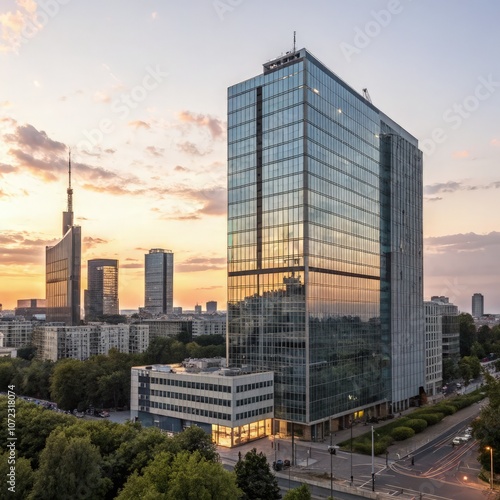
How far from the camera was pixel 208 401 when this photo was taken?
9406 cm

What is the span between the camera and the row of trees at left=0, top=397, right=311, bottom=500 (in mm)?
48031

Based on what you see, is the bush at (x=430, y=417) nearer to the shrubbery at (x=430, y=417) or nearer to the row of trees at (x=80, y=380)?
the shrubbery at (x=430, y=417)

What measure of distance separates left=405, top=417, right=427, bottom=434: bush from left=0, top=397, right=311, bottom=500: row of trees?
49158 mm

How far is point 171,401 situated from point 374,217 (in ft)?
209

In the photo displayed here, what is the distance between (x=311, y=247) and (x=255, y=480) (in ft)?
167

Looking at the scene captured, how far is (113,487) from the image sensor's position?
63.6 m

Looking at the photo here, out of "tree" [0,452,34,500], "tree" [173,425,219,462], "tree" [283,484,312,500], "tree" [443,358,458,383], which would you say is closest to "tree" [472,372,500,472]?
"tree" [283,484,312,500]

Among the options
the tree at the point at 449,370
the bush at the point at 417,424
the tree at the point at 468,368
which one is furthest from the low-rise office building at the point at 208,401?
the tree at the point at 449,370

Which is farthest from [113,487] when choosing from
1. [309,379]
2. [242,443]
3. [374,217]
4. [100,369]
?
[374,217]

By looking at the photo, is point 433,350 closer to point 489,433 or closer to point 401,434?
point 401,434

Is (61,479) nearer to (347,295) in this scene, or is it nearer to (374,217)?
(347,295)

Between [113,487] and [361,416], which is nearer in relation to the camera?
[113,487]

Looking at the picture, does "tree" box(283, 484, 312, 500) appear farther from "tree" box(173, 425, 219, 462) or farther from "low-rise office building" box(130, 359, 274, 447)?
"low-rise office building" box(130, 359, 274, 447)

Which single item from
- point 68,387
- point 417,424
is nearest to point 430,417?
point 417,424
